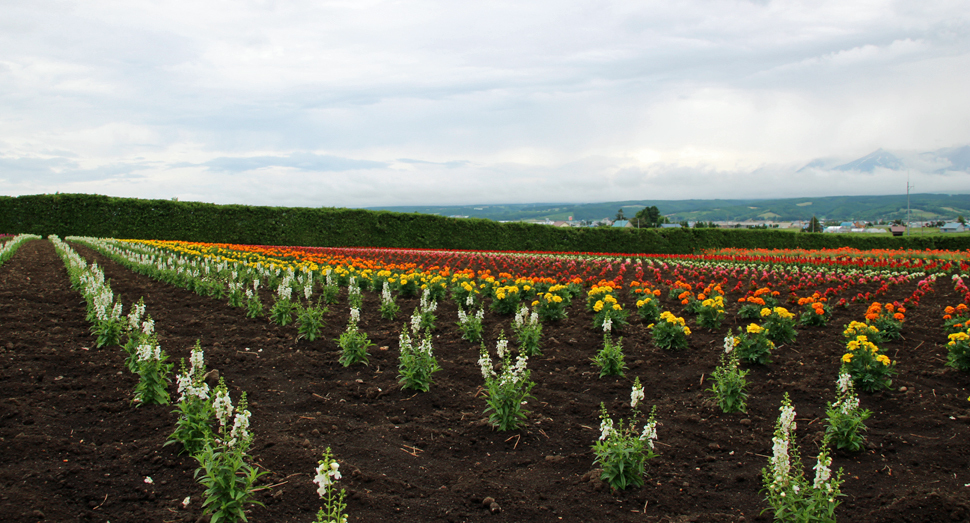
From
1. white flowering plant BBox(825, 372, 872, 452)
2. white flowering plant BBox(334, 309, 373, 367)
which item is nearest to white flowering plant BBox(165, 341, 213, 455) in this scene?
white flowering plant BBox(334, 309, 373, 367)

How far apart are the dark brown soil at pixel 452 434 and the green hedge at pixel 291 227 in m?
22.3

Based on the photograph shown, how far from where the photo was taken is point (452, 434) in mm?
4492

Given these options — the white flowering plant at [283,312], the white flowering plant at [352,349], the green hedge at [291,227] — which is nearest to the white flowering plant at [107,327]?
the white flowering plant at [283,312]

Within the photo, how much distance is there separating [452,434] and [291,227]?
26.6 m

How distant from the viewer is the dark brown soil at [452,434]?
135 inches

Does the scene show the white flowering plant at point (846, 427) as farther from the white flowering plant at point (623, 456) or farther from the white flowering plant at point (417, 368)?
the white flowering plant at point (417, 368)

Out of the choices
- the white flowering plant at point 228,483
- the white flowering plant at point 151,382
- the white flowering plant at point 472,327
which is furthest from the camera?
the white flowering plant at point 472,327

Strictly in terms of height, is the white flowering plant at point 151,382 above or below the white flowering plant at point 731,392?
above

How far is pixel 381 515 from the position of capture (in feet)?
11.0

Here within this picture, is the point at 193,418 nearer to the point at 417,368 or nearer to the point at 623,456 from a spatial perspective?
the point at 417,368

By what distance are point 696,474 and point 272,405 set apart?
12.0ft

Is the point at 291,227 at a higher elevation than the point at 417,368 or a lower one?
higher

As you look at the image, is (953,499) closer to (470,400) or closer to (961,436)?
(961,436)

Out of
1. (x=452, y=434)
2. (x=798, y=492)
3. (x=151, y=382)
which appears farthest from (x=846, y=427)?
(x=151, y=382)
